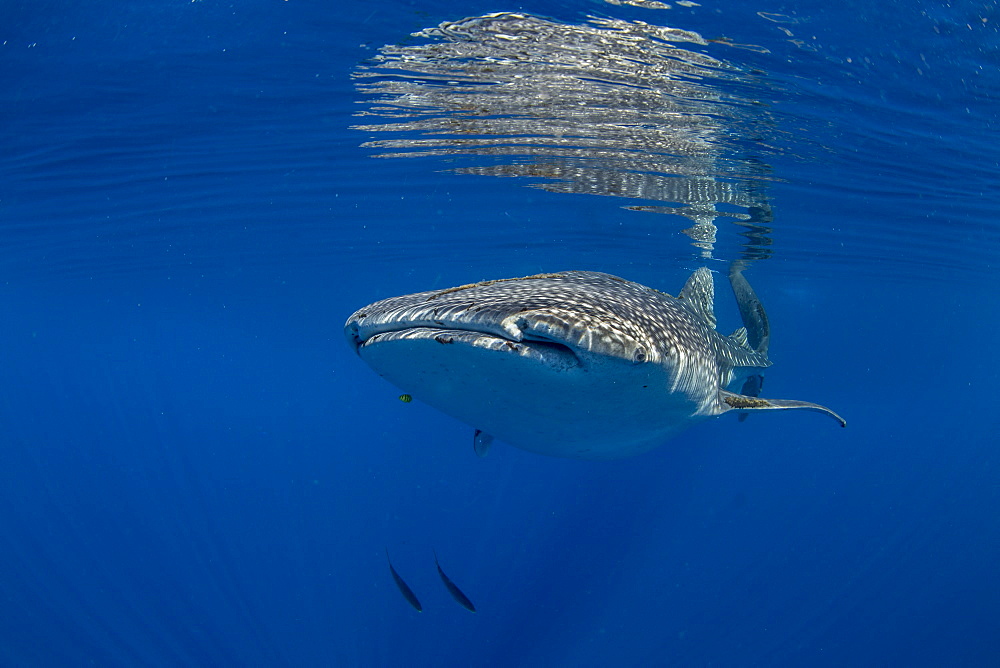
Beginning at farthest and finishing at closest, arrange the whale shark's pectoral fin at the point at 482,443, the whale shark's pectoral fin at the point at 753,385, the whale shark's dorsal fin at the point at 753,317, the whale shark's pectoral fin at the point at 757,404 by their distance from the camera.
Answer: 1. the whale shark's dorsal fin at the point at 753,317
2. the whale shark's pectoral fin at the point at 753,385
3. the whale shark's pectoral fin at the point at 482,443
4. the whale shark's pectoral fin at the point at 757,404

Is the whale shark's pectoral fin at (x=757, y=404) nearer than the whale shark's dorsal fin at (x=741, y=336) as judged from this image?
Yes

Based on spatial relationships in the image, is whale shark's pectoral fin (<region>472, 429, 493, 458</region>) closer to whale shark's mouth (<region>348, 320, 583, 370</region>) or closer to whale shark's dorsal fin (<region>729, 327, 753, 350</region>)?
whale shark's mouth (<region>348, 320, 583, 370</region>)

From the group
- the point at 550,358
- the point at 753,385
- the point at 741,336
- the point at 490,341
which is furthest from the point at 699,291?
the point at 490,341

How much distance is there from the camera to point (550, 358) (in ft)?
8.69

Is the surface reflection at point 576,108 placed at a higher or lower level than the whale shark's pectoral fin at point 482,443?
higher

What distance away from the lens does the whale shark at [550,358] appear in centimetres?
261

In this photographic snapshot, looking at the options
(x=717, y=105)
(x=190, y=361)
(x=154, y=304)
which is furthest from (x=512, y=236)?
(x=190, y=361)

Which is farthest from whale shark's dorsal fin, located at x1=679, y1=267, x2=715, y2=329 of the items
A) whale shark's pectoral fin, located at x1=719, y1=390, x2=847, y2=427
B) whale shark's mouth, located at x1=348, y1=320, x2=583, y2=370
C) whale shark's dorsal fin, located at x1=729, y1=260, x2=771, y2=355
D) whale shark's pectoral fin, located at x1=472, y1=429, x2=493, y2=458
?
whale shark's mouth, located at x1=348, y1=320, x2=583, y2=370

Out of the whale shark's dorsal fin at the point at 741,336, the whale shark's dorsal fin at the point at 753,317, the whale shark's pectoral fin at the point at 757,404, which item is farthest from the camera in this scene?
the whale shark's dorsal fin at the point at 753,317

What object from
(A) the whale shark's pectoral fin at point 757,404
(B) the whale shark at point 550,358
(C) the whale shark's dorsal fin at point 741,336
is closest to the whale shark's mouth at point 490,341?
(B) the whale shark at point 550,358

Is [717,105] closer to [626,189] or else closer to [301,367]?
[626,189]

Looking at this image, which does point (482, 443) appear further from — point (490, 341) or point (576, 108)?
point (576, 108)

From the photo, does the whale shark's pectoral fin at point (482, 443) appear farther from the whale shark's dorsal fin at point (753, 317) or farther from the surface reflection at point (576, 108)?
the whale shark's dorsal fin at point (753, 317)

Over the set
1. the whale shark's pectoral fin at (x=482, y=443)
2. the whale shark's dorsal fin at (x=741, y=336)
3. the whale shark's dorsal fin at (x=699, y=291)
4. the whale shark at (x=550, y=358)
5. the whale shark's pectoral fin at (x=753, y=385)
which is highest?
the whale shark at (x=550, y=358)
